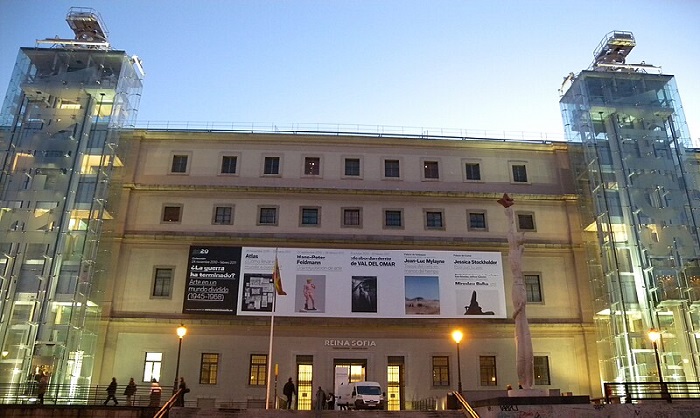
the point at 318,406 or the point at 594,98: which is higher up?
the point at 594,98

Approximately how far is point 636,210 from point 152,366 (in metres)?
28.0

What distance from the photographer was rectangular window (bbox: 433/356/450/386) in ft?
101

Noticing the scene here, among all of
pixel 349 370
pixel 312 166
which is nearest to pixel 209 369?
pixel 349 370

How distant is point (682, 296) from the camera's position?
29359 mm

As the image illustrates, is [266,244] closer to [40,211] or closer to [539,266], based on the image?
[40,211]

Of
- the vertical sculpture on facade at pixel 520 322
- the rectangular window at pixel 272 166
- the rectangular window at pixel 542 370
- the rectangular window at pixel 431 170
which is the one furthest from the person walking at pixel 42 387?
the rectangular window at pixel 542 370

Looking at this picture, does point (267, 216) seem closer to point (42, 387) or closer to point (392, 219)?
point (392, 219)

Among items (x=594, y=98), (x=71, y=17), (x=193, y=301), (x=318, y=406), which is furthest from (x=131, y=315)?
(x=594, y=98)

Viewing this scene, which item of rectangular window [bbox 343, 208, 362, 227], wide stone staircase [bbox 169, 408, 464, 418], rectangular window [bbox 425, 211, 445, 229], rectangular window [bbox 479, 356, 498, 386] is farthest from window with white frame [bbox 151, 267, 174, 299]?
rectangular window [bbox 479, 356, 498, 386]

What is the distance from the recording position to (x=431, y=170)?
116 feet

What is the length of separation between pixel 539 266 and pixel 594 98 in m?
11.1

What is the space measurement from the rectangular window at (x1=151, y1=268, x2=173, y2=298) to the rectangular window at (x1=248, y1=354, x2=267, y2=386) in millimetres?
6073

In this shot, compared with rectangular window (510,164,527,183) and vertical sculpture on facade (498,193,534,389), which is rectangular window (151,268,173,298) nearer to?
vertical sculpture on facade (498,193,534,389)

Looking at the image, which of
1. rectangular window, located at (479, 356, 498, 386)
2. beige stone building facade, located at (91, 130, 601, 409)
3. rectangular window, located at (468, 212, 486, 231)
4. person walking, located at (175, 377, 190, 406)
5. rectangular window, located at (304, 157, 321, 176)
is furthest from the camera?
rectangular window, located at (304, 157, 321, 176)
